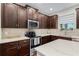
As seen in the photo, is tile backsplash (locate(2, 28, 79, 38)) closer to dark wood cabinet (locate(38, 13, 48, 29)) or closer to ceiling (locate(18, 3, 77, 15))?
dark wood cabinet (locate(38, 13, 48, 29))

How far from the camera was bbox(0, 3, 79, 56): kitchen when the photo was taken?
5.75 feet

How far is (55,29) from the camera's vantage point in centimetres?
200

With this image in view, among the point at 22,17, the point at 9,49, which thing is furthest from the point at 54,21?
the point at 9,49

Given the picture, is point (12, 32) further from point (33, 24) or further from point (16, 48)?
point (33, 24)

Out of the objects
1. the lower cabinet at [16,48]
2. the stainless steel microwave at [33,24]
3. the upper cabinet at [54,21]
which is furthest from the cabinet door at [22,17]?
the upper cabinet at [54,21]

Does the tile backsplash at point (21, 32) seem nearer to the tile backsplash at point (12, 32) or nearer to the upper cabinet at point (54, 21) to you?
the tile backsplash at point (12, 32)

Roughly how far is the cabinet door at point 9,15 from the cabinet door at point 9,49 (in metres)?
0.39

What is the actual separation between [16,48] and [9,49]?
0.19m

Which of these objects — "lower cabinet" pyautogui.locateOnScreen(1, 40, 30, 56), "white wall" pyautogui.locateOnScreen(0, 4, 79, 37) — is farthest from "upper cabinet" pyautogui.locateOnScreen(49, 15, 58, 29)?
"lower cabinet" pyautogui.locateOnScreen(1, 40, 30, 56)

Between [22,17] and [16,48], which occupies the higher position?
[22,17]

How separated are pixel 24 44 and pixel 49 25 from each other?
78 centimetres

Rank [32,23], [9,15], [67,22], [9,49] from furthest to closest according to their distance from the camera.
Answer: [32,23]
[67,22]
[9,15]
[9,49]

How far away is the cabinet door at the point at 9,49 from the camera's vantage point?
5.23 ft

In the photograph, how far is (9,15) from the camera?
1792 millimetres
